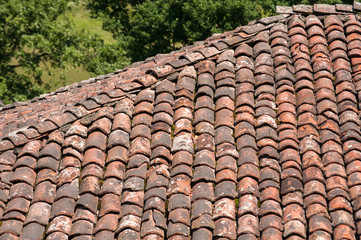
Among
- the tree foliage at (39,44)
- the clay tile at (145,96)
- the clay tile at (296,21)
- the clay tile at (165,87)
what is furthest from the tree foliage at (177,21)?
the clay tile at (145,96)

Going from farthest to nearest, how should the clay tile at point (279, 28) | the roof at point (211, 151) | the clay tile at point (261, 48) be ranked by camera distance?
the clay tile at point (279, 28) < the clay tile at point (261, 48) < the roof at point (211, 151)

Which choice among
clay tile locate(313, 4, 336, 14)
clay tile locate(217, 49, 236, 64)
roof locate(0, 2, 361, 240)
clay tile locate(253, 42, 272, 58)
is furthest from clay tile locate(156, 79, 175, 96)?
clay tile locate(313, 4, 336, 14)

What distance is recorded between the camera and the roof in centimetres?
685

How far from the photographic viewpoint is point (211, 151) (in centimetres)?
777

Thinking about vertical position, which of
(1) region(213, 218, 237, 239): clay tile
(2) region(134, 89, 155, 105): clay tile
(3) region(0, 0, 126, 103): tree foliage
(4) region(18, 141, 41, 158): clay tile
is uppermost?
(2) region(134, 89, 155, 105): clay tile

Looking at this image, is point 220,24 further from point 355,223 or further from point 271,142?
point 355,223

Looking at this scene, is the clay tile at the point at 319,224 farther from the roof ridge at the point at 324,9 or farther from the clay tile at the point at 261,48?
the roof ridge at the point at 324,9

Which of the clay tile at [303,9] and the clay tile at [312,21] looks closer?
the clay tile at [312,21]

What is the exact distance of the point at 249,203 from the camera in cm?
697

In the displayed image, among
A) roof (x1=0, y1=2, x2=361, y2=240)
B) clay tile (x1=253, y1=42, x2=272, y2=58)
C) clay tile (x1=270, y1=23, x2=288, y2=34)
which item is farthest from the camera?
clay tile (x1=270, y1=23, x2=288, y2=34)

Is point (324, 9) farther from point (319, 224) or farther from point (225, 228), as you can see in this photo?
point (225, 228)

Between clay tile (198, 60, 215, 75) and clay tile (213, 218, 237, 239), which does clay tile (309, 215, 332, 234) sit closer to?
clay tile (213, 218, 237, 239)

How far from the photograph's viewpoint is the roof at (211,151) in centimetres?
685

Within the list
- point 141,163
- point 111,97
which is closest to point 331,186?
point 141,163
